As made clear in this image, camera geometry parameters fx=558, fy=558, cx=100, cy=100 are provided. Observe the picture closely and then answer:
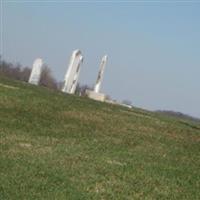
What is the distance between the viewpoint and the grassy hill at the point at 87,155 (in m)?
9.16

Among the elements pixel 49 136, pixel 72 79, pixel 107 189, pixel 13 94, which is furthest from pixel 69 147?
pixel 72 79

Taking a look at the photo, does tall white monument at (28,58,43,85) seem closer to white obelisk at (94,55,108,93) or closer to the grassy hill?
white obelisk at (94,55,108,93)

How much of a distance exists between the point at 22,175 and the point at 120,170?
2.32 m

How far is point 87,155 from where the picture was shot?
11.6 meters

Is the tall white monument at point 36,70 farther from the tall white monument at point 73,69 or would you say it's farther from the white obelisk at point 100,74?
the white obelisk at point 100,74

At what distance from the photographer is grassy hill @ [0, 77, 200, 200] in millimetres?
9165

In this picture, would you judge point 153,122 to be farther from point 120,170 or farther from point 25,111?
point 120,170

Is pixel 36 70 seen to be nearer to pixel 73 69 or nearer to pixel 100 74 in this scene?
pixel 73 69

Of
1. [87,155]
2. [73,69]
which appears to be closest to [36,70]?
[73,69]

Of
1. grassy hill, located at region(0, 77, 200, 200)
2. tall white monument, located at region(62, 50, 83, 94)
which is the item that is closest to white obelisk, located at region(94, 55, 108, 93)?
tall white monument, located at region(62, 50, 83, 94)

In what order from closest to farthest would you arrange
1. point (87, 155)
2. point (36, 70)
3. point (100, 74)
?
point (87, 155) < point (36, 70) < point (100, 74)

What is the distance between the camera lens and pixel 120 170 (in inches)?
426

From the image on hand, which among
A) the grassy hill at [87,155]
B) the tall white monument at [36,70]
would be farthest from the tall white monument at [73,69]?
the grassy hill at [87,155]

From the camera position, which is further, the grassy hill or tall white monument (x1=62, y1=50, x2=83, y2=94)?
tall white monument (x1=62, y1=50, x2=83, y2=94)
